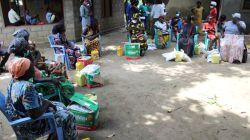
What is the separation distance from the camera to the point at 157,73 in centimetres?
643

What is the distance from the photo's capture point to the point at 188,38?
7.73m

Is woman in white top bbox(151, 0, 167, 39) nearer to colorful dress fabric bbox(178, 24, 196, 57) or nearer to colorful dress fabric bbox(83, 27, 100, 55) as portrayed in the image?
colorful dress fabric bbox(178, 24, 196, 57)

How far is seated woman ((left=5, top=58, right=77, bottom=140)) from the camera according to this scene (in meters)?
2.75

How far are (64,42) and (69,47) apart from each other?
0.18 m

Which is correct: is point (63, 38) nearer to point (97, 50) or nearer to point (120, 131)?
point (97, 50)

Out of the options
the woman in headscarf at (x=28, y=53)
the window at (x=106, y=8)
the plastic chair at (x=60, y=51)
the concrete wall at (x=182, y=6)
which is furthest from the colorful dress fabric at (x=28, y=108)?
the concrete wall at (x=182, y=6)

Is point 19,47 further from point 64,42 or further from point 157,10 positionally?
point 157,10

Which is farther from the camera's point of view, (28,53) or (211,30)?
(211,30)

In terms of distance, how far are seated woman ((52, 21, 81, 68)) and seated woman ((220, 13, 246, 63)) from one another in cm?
397

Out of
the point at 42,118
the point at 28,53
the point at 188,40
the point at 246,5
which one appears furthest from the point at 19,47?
the point at 246,5

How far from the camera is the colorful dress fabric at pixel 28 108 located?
9.00 ft

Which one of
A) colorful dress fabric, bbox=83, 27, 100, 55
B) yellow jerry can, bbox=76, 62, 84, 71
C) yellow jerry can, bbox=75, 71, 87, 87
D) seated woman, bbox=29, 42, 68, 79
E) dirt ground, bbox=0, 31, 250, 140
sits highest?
colorful dress fabric, bbox=83, 27, 100, 55

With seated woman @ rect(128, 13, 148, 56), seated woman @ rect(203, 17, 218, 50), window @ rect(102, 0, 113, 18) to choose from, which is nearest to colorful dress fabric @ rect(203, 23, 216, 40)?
seated woman @ rect(203, 17, 218, 50)

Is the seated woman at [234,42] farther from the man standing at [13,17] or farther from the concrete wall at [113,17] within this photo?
the man standing at [13,17]
